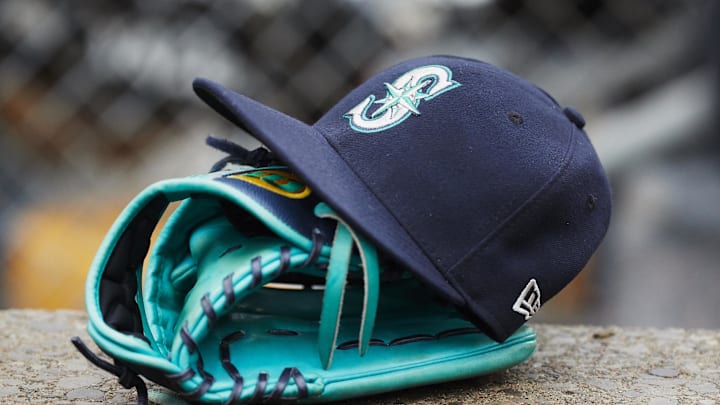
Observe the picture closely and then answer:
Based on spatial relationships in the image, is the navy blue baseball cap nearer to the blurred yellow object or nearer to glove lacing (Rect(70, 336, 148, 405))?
glove lacing (Rect(70, 336, 148, 405))

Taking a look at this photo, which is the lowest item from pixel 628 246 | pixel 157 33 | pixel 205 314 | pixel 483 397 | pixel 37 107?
pixel 628 246

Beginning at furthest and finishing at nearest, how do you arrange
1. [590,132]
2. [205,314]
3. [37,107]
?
[37,107] → [590,132] → [205,314]

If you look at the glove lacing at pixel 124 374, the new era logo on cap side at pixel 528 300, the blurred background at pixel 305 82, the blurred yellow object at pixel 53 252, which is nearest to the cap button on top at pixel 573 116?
the new era logo on cap side at pixel 528 300

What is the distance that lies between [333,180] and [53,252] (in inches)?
63.4

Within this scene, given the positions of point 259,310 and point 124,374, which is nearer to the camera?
point 124,374

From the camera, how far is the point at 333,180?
0.83 meters

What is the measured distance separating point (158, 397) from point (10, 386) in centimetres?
18

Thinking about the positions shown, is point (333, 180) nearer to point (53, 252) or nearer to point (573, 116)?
point (573, 116)

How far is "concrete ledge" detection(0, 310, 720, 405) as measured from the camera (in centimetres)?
91

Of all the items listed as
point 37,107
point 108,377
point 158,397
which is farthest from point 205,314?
point 37,107

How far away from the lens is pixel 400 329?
36.4 inches

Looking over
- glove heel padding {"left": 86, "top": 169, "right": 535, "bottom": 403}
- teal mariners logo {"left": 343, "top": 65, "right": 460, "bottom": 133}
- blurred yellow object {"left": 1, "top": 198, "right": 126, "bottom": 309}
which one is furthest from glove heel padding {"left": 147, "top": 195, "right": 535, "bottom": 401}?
blurred yellow object {"left": 1, "top": 198, "right": 126, "bottom": 309}

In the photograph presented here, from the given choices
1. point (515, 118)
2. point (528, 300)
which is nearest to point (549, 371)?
point (528, 300)

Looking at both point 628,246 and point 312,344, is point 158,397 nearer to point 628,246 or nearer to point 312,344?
point 312,344
